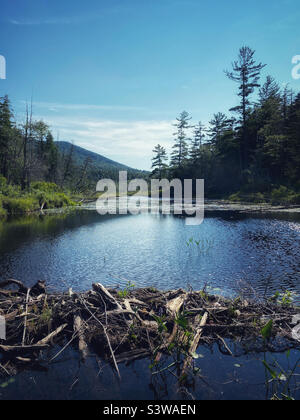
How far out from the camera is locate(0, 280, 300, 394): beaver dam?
19.1 feet

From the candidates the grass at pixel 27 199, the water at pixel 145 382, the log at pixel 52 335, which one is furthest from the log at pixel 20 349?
the grass at pixel 27 199

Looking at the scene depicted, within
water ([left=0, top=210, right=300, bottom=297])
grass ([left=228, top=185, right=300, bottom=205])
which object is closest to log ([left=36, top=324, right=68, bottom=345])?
water ([left=0, top=210, right=300, bottom=297])

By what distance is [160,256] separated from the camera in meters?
14.4

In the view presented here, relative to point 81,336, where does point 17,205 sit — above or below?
above

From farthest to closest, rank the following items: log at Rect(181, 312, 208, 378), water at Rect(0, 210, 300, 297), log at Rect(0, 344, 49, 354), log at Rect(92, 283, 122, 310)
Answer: water at Rect(0, 210, 300, 297) < log at Rect(92, 283, 122, 310) < log at Rect(0, 344, 49, 354) < log at Rect(181, 312, 208, 378)

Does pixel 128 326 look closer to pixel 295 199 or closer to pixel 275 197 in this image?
pixel 295 199

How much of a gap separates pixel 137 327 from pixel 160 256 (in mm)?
8203

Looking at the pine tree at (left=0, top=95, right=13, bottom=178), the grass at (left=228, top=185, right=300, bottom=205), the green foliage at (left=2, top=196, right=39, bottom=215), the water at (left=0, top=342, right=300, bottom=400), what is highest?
the pine tree at (left=0, top=95, right=13, bottom=178)

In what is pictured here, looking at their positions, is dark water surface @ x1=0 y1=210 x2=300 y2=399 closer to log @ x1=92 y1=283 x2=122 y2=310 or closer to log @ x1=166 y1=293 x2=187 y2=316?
log @ x1=166 y1=293 x2=187 y2=316

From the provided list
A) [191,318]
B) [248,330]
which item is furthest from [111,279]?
[248,330]

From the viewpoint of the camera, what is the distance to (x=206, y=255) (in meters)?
14.3

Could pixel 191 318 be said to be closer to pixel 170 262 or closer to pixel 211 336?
pixel 211 336

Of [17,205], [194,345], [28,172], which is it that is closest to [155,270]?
[194,345]

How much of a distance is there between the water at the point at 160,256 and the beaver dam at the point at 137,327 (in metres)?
1.43
